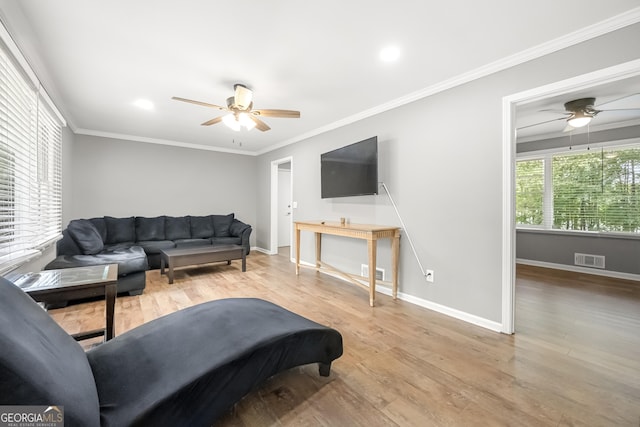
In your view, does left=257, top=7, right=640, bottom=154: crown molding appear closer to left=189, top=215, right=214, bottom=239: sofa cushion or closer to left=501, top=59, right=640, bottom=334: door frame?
left=501, top=59, right=640, bottom=334: door frame

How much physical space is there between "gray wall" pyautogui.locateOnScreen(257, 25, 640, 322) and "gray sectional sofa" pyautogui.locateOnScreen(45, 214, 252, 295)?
2.86 m

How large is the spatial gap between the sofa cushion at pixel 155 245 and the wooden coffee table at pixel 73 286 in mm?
2461

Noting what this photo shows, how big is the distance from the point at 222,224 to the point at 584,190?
21.9 feet

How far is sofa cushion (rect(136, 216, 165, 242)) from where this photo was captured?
4930 mm

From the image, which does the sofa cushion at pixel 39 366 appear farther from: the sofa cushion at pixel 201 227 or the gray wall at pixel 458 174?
the sofa cushion at pixel 201 227

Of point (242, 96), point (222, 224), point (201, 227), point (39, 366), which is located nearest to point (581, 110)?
point (242, 96)

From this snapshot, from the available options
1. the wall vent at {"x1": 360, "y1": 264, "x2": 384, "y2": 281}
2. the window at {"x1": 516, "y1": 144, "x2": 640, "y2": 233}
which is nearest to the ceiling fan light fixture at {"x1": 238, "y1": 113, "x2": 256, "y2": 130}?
the wall vent at {"x1": 360, "y1": 264, "x2": 384, "y2": 281}

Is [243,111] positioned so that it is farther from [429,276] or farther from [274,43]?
[429,276]

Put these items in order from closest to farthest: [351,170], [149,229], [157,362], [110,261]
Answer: [157,362]
[110,261]
[351,170]
[149,229]

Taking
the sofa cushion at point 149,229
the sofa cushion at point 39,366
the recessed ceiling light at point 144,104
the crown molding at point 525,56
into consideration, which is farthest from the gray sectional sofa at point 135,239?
the crown molding at point 525,56

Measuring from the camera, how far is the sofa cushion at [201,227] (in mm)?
5535

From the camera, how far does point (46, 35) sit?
6.82 feet

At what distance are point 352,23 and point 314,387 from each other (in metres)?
2.47

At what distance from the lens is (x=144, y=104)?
3.49 m
